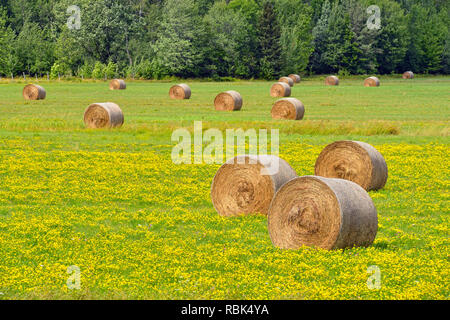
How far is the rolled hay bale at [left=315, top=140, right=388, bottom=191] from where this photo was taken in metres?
20.0

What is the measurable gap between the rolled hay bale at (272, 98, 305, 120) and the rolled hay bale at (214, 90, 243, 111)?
6636mm

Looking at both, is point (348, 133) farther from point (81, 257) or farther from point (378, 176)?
point (81, 257)

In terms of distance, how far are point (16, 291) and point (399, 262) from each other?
22.9ft

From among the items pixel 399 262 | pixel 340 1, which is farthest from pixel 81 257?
pixel 340 1

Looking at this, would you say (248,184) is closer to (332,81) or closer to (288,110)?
(288,110)

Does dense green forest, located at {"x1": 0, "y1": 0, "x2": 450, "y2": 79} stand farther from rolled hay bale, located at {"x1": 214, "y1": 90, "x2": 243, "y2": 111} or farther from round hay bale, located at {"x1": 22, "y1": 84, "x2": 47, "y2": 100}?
rolled hay bale, located at {"x1": 214, "y1": 90, "x2": 243, "y2": 111}

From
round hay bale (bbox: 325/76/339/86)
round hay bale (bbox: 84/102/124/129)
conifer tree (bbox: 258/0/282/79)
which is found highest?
conifer tree (bbox: 258/0/282/79)

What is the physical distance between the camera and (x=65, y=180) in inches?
856

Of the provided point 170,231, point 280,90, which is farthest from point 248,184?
point 280,90

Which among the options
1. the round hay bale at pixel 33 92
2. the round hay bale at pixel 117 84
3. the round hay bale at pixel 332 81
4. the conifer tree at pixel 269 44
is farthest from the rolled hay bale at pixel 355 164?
the conifer tree at pixel 269 44

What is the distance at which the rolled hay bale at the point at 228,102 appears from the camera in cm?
4997

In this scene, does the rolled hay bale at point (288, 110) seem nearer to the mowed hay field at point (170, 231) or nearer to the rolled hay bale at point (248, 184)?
the mowed hay field at point (170, 231)

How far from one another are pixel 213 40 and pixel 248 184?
10928 centimetres

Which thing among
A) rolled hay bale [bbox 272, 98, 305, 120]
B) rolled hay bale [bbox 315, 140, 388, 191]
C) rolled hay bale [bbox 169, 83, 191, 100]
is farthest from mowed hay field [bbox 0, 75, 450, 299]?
rolled hay bale [bbox 169, 83, 191, 100]
